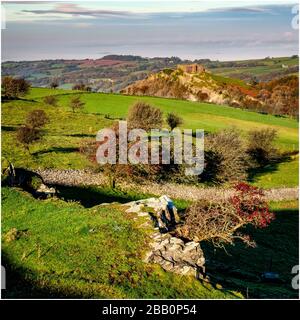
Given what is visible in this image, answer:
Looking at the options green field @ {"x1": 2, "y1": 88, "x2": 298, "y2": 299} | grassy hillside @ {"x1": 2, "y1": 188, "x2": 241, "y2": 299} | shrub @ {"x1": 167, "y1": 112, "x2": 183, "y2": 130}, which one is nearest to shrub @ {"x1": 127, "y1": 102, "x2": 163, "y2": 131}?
shrub @ {"x1": 167, "y1": 112, "x2": 183, "y2": 130}

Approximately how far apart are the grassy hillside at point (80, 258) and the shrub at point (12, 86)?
211ft

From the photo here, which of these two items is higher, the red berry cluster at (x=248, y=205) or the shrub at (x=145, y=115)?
the shrub at (x=145, y=115)

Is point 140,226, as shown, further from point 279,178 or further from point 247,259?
point 279,178

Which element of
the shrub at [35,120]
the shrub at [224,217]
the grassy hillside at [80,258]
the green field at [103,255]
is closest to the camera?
the grassy hillside at [80,258]

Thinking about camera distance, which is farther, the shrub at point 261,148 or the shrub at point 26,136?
the shrub at point 261,148

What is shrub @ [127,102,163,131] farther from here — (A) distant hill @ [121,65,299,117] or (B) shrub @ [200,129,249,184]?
(A) distant hill @ [121,65,299,117]

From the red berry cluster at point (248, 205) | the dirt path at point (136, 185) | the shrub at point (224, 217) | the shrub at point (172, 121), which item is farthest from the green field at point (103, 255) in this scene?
the shrub at point (172, 121)

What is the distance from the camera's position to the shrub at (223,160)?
5034 centimetres

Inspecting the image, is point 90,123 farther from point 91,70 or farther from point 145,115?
point 91,70

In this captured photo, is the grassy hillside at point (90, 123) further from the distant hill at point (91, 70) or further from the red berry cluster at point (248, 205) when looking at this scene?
the red berry cluster at point (248, 205)

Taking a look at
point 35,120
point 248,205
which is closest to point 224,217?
point 248,205

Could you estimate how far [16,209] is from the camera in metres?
23.8
